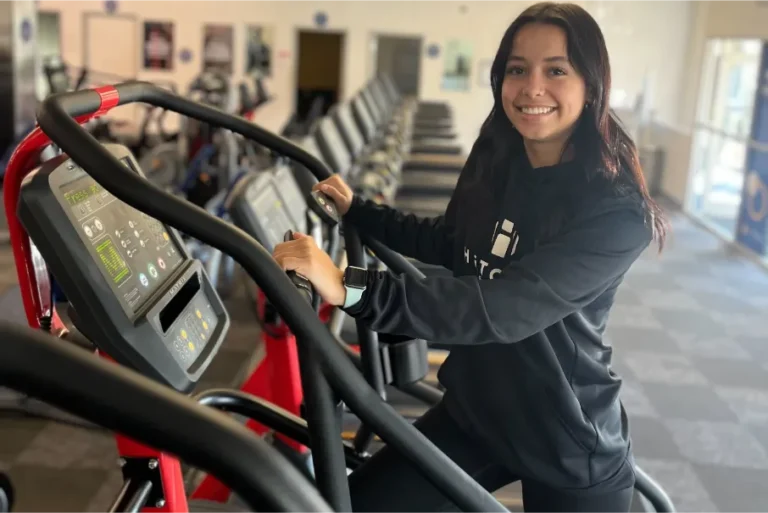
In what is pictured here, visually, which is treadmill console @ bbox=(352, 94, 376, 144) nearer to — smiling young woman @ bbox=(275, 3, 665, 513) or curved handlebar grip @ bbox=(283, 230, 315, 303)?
smiling young woman @ bbox=(275, 3, 665, 513)

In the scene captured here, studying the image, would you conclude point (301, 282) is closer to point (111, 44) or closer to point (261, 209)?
point (261, 209)

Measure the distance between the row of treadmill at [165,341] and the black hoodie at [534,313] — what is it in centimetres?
14

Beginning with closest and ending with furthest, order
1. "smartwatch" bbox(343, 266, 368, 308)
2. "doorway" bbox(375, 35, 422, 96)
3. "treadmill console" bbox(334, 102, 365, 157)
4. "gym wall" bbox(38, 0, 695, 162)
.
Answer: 1. "smartwatch" bbox(343, 266, 368, 308)
2. "treadmill console" bbox(334, 102, 365, 157)
3. "gym wall" bbox(38, 0, 695, 162)
4. "doorway" bbox(375, 35, 422, 96)

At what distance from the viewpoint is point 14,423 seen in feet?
11.0

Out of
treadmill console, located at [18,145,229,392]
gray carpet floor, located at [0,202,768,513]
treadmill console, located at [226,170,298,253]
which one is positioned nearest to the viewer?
treadmill console, located at [18,145,229,392]

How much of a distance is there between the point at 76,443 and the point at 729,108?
24.5 feet

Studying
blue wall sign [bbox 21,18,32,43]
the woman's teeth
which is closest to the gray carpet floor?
the woman's teeth

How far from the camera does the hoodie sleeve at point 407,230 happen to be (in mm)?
1869

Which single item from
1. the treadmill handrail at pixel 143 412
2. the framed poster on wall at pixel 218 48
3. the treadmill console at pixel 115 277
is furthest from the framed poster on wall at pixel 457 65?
the treadmill handrail at pixel 143 412

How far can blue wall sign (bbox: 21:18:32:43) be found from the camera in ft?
26.8

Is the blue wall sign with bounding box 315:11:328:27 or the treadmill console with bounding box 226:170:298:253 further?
the blue wall sign with bounding box 315:11:328:27

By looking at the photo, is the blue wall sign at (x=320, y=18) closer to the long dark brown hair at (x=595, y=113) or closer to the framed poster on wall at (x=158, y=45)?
the framed poster on wall at (x=158, y=45)

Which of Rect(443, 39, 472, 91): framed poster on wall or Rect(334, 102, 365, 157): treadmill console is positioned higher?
Rect(443, 39, 472, 91): framed poster on wall

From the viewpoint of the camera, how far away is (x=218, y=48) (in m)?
11.8
